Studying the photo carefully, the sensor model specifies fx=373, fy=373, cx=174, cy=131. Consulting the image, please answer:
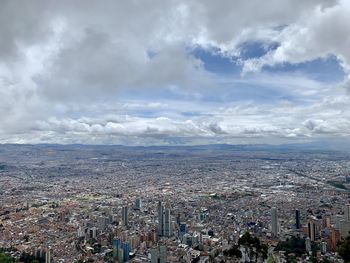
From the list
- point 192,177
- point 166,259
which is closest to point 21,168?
point 192,177

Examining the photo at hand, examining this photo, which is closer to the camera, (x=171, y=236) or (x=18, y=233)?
(x=171, y=236)

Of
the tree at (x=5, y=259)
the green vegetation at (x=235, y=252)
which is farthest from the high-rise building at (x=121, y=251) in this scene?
the green vegetation at (x=235, y=252)

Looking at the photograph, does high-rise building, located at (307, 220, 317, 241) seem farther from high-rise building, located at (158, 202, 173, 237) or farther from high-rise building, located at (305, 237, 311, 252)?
high-rise building, located at (158, 202, 173, 237)

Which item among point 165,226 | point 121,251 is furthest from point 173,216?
point 121,251

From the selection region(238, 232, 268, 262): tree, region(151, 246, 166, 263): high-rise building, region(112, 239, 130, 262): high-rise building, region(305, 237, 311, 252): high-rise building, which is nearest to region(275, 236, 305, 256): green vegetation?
region(305, 237, 311, 252): high-rise building

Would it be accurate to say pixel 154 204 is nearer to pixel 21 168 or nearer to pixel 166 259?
pixel 166 259

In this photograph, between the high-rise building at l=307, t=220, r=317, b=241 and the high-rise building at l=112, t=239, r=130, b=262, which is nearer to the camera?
the high-rise building at l=112, t=239, r=130, b=262

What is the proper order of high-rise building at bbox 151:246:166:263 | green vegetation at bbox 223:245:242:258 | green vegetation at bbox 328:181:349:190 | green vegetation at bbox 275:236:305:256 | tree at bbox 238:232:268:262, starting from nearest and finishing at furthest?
1. green vegetation at bbox 223:245:242:258
2. tree at bbox 238:232:268:262
3. high-rise building at bbox 151:246:166:263
4. green vegetation at bbox 275:236:305:256
5. green vegetation at bbox 328:181:349:190

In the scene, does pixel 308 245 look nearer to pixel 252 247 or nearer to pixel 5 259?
pixel 252 247

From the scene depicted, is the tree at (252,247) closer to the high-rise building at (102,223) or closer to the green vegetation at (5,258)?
the green vegetation at (5,258)
